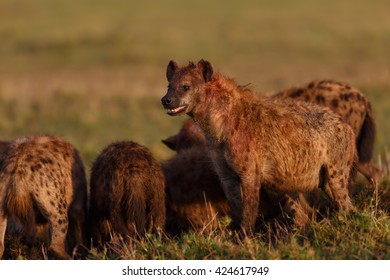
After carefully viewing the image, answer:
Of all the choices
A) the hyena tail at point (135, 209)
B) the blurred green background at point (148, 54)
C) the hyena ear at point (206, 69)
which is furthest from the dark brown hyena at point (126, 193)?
the blurred green background at point (148, 54)

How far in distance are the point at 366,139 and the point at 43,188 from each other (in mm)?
3628

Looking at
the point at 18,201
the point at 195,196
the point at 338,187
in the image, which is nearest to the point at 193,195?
the point at 195,196

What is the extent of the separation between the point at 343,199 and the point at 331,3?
132ft

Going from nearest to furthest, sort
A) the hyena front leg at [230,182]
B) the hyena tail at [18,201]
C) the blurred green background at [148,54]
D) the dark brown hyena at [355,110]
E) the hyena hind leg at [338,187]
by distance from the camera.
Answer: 1. the hyena tail at [18,201]
2. the hyena front leg at [230,182]
3. the hyena hind leg at [338,187]
4. the dark brown hyena at [355,110]
5. the blurred green background at [148,54]

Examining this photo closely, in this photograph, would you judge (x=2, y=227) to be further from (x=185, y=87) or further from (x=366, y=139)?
(x=366, y=139)

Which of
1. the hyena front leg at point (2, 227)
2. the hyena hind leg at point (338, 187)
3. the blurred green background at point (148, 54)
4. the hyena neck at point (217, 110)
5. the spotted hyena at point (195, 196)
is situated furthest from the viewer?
the blurred green background at point (148, 54)

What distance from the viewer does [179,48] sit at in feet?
106

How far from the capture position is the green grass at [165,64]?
19.7 ft

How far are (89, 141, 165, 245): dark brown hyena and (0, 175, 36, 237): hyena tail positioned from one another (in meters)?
0.74

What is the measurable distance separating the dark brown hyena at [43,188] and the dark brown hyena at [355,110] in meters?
2.55

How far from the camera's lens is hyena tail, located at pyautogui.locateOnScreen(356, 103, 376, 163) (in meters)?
8.50

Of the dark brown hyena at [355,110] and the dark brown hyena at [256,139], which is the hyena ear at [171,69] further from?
the dark brown hyena at [355,110]

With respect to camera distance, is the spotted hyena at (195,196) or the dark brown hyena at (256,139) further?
the spotted hyena at (195,196)

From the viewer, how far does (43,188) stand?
258 inches
